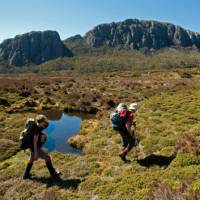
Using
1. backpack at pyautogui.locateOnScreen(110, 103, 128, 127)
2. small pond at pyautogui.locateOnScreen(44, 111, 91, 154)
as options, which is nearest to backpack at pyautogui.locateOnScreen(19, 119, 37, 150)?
backpack at pyautogui.locateOnScreen(110, 103, 128, 127)

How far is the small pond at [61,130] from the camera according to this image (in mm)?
19983

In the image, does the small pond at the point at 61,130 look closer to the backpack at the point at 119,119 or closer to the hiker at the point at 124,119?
the hiker at the point at 124,119

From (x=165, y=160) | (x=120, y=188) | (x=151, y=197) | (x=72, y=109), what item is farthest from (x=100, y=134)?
(x=72, y=109)

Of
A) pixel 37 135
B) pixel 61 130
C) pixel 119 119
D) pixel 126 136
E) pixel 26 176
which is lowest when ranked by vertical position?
pixel 61 130

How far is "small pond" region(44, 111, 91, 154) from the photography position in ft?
65.6

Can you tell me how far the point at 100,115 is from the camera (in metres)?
29.2

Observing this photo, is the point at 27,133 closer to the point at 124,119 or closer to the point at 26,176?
the point at 26,176

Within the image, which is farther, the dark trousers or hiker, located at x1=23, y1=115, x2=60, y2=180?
the dark trousers

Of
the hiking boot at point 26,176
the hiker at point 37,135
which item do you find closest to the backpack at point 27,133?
the hiker at point 37,135

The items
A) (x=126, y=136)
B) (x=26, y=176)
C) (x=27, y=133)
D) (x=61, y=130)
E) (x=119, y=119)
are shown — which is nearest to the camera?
(x=27, y=133)

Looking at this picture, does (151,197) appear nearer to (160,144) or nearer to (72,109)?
(160,144)

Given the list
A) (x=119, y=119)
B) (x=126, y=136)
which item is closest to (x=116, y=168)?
(x=126, y=136)

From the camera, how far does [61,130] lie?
2562cm

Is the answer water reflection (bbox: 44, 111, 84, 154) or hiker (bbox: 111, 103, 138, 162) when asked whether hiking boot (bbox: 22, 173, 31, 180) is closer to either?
hiker (bbox: 111, 103, 138, 162)
